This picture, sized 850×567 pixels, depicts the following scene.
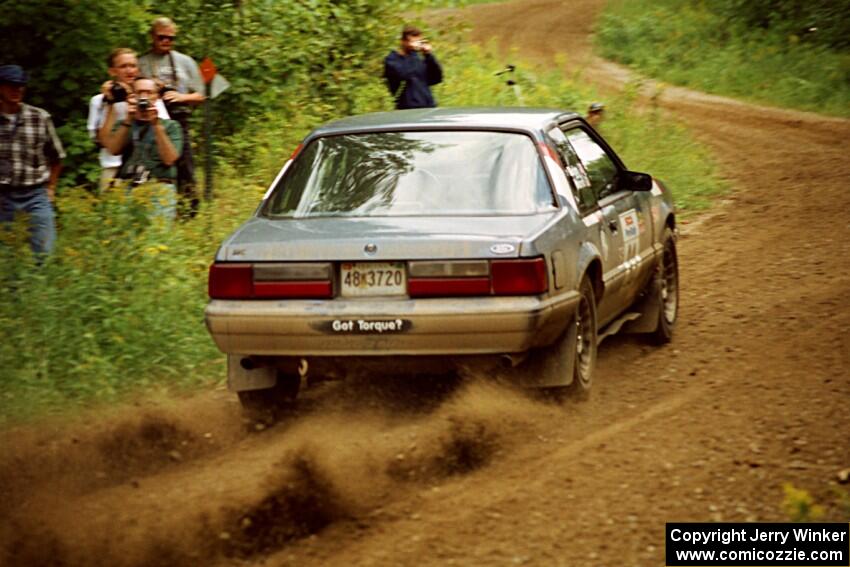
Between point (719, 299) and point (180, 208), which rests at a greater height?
point (180, 208)

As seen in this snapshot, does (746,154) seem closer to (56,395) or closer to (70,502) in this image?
(56,395)

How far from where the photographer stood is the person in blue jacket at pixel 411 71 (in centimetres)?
1337

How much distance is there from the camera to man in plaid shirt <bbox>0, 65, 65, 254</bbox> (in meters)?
9.01

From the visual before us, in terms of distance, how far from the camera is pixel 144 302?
8469 mm

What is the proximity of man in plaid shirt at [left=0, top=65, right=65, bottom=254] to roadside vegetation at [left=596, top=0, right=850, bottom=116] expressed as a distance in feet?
54.7

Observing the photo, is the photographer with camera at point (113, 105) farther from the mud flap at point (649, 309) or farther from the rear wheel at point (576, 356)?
the rear wheel at point (576, 356)

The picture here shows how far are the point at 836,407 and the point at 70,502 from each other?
3.74 m

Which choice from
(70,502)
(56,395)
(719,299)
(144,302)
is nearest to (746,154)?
(719,299)

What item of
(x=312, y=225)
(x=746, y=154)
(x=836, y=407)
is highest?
(x=312, y=225)

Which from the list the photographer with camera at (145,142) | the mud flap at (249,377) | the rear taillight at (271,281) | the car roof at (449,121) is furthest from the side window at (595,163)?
the photographer with camera at (145,142)

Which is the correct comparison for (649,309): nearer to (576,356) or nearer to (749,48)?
(576,356)

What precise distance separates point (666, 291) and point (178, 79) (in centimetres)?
426

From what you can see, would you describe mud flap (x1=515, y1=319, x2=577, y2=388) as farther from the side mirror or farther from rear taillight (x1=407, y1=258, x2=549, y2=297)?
the side mirror

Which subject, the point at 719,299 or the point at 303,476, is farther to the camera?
the point at 719,299
